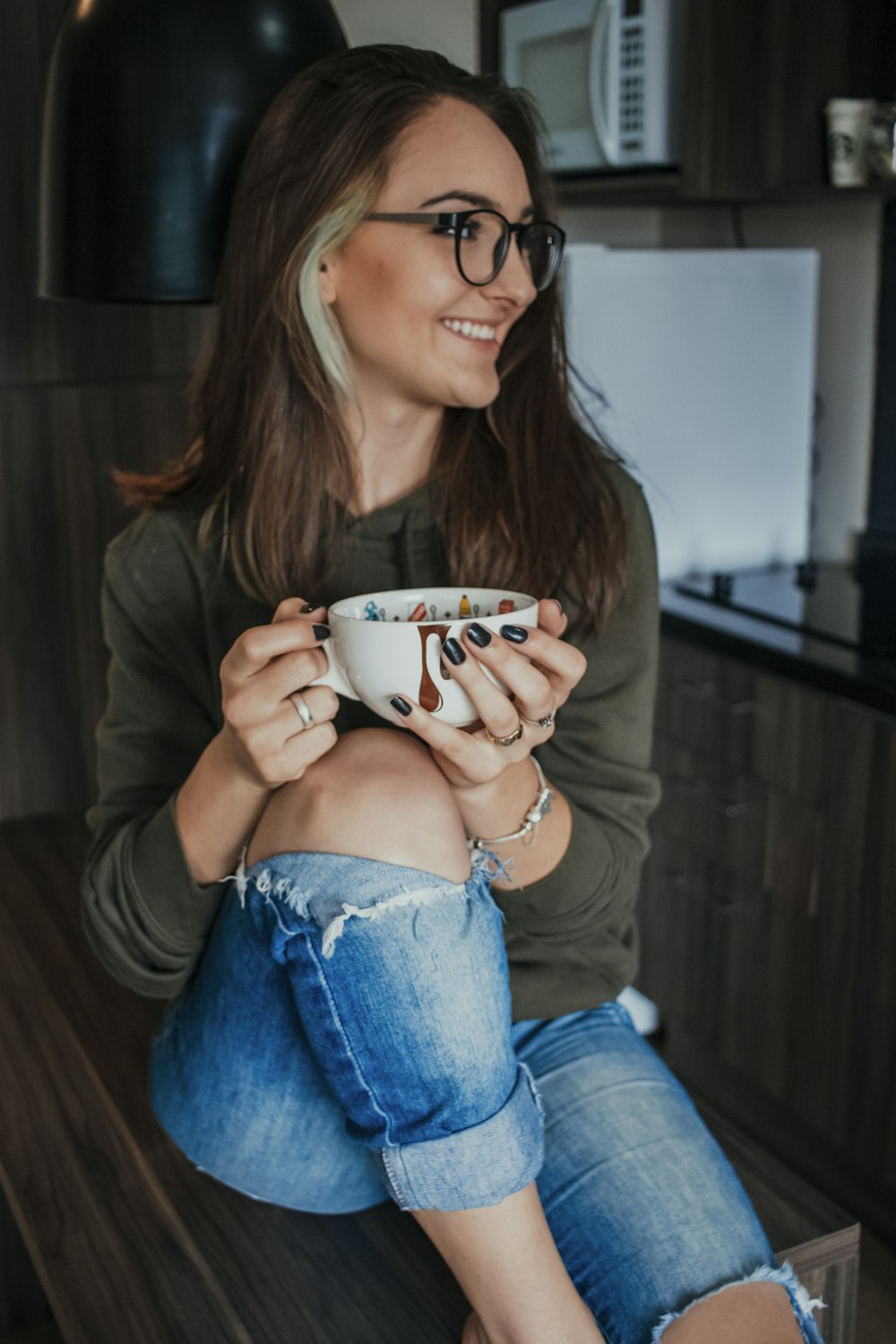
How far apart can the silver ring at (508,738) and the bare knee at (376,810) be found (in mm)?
82

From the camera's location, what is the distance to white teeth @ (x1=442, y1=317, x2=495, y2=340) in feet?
4.02

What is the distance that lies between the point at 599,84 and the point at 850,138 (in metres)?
0.42

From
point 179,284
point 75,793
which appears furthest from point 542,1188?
point 75,793

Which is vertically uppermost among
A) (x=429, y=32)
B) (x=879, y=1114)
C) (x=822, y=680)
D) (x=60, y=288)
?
(x=429, y=32)

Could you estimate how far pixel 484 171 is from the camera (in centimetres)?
122

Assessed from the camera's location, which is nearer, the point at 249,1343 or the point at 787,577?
the point at 249,1343

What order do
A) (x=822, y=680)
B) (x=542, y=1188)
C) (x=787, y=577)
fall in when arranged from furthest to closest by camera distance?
(x=787, y=577) → (x=822, y=680) → (x=542, y=1188)

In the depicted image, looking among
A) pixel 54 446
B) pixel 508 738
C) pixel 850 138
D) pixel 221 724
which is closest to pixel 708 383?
pixel 850 138

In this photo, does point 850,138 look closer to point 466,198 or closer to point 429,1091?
point 466,198

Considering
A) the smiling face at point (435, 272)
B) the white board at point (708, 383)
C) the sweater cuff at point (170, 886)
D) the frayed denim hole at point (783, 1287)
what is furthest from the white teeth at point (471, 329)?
the white board at point (708, 383)

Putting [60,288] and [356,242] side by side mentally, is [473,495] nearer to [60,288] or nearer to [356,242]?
[356,242]

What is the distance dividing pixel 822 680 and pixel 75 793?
1.11m

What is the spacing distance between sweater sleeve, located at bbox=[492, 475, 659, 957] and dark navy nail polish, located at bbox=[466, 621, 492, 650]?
413 millimetres

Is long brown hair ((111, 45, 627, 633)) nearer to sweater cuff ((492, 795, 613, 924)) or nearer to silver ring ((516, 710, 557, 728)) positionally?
sweater cuff ((492, 795, 613, 924))
